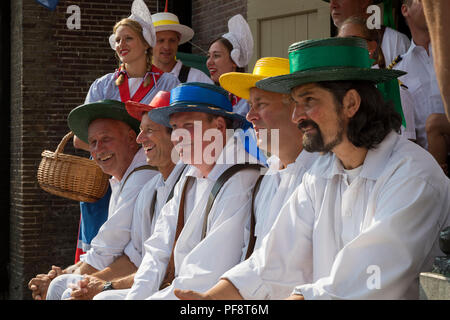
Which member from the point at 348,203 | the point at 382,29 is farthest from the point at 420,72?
the point at 348,203

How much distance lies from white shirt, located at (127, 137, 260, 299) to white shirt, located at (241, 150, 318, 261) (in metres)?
0.10

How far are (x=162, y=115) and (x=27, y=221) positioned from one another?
597cm

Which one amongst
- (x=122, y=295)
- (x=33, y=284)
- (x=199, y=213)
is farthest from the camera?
(x=33, y=284)

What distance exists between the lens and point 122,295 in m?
4.17

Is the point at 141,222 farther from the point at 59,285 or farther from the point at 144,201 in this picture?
the point at 59,285

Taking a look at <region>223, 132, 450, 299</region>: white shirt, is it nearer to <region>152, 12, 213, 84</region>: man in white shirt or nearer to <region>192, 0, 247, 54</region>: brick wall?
<region>152, 12, 213, 84</region>: man in white shirt

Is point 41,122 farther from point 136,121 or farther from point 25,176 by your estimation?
point 136,121

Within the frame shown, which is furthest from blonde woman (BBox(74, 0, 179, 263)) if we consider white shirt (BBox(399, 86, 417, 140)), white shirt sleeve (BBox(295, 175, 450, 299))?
white shirt sleeve (BBox(295, 175, 450, 299))

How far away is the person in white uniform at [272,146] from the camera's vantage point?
137 inches

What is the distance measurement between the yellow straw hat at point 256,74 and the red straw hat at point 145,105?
808 millimetres

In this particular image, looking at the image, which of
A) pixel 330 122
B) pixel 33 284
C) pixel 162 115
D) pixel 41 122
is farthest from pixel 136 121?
pixel 41 122

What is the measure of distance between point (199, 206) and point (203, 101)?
0.67 m

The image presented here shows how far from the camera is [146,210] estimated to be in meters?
4.66

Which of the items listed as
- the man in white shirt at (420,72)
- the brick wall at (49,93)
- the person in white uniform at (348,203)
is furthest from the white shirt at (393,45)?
the brick wall at (49,93)
